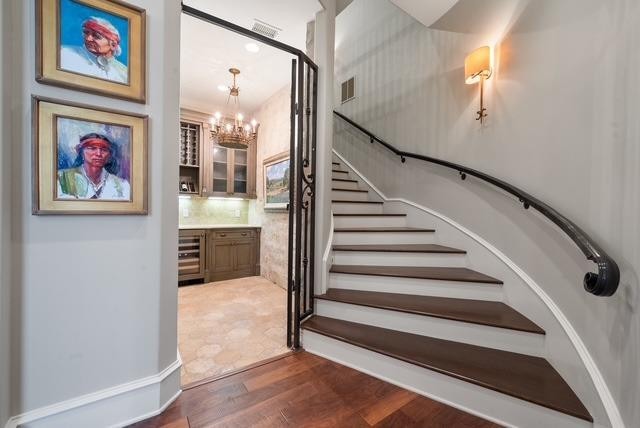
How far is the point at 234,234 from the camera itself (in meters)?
4.36

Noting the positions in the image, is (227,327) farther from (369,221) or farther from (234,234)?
(234,234)

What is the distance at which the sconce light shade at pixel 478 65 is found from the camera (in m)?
2.02

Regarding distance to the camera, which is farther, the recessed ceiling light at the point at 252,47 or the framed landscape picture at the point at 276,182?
the framed landscape picture at the point at 276,182

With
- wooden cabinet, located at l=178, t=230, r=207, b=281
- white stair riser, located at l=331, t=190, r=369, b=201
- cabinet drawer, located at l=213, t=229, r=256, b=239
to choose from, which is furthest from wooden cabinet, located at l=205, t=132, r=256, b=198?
white stair riser, located at l=331, t=190, r=369, b=201

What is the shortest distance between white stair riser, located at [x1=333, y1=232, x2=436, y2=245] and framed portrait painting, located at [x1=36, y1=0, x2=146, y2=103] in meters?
2.00

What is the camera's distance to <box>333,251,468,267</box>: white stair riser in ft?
7.65

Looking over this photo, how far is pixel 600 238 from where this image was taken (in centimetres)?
124

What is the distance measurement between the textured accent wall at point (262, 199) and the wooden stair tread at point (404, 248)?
1.53 metres

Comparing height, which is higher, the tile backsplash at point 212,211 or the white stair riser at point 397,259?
the tile backsplash at point 212,211

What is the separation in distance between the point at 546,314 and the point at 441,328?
624 millimetres

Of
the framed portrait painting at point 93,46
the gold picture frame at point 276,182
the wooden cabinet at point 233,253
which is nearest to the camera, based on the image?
the framed portrait painting at point 93,46

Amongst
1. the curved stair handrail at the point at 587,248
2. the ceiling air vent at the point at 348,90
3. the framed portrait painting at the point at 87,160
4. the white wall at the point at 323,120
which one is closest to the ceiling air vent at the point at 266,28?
the white wall at the point at 323,120

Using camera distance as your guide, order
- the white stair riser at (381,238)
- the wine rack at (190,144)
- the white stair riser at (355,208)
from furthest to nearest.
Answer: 1. the wine rack at (190,144)
2. the white stair riser at (355,208)
3. the white stair riser at (381,238)

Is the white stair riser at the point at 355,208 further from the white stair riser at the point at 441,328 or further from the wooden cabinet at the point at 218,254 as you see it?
the wooden cabinet at the point at 218,254
